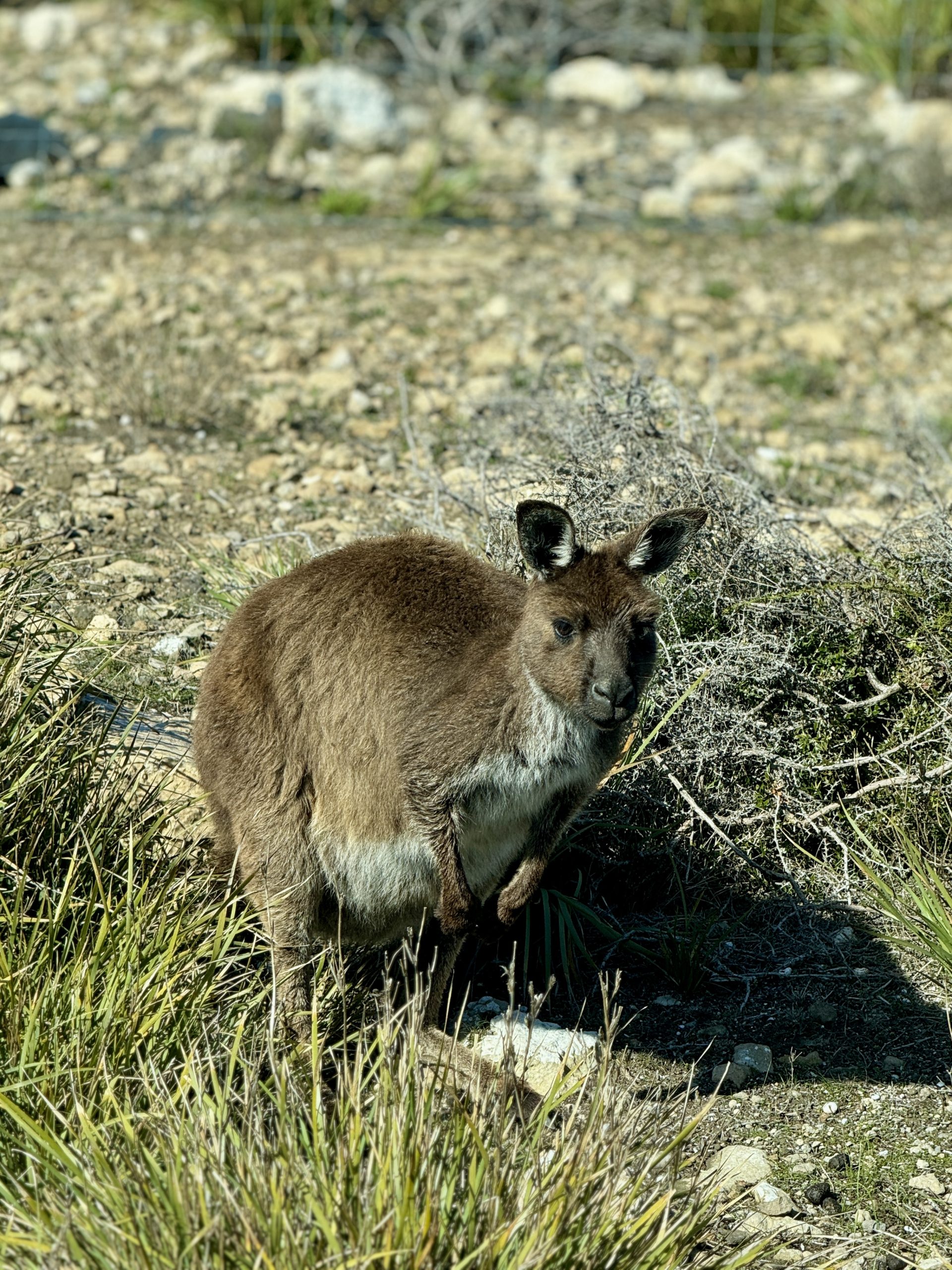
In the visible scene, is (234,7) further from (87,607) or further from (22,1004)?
(22,1004)

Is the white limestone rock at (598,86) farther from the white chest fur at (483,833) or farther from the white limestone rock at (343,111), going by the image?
the white chest fur at (483,833)

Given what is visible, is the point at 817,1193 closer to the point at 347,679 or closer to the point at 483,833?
the point at 483,833

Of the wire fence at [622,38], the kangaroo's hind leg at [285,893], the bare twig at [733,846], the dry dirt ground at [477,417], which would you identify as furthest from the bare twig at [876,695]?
the wire fence at [622,38]

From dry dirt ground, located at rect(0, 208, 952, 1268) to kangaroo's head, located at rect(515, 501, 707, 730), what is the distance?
3.80ft

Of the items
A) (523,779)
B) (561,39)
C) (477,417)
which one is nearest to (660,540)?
(523,779)

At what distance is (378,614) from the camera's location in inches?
187

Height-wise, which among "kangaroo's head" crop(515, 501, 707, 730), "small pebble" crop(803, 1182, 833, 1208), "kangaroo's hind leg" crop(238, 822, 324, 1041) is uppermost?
"kangaroo's head" crop(515, 501, 707, 730)

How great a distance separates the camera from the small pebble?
4512 millimetres

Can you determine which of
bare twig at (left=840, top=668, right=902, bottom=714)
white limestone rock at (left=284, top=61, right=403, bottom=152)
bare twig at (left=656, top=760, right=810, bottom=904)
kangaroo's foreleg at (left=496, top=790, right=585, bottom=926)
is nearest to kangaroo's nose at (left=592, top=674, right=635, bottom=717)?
kangaroo's foreleg at (left=496, top=790, right=585, bottom=926)

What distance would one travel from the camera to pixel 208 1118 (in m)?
3.53

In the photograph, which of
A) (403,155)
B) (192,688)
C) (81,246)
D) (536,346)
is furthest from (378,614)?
(403,155)

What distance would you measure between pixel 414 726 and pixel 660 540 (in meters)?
0.90

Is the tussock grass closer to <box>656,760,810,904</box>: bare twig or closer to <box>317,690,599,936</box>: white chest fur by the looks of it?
<box>317,690,599,936</box>: white chest fur

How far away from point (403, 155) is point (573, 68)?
3266mm
